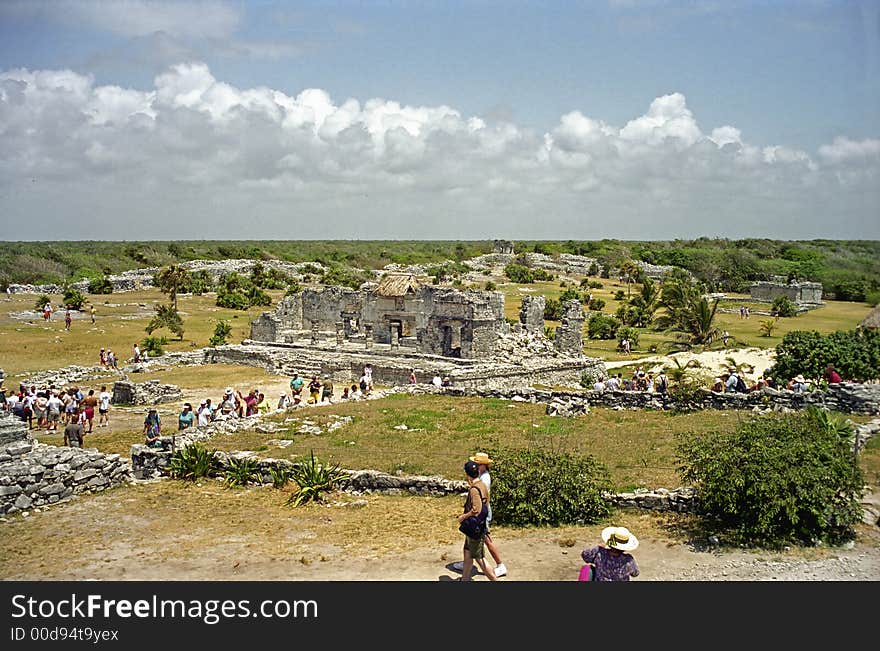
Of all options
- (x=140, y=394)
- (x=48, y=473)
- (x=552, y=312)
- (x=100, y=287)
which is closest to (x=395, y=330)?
(x=140, y=394)

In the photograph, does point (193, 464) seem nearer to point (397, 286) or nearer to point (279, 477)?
point (279, 477)

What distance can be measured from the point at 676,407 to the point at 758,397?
6.10 ft

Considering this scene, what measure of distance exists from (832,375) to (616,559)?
564 inches

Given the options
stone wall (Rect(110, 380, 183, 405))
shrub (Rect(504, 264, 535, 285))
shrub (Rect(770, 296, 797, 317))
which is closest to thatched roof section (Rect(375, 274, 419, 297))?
stone wall (Rect(110, 380, 183, 405))

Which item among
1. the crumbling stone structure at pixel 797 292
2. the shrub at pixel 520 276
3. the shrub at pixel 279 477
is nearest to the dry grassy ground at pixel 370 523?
the shrub at pixel 279 477

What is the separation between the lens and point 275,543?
33.4ft

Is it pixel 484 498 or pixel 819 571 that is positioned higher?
pixel 484 498

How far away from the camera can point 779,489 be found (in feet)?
30.7

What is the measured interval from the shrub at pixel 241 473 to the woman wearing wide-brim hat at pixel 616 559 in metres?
7.74

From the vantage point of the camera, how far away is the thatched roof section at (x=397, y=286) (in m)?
29.5

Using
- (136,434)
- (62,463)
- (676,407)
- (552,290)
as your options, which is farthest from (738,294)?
(62,463)

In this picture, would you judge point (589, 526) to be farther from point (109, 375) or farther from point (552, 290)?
point (552, 290)

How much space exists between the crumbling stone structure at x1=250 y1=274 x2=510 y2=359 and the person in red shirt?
10.3 m
